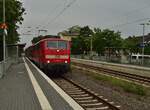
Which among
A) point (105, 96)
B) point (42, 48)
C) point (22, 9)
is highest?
point (22, 9)

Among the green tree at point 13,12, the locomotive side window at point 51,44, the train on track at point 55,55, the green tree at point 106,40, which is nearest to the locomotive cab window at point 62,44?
the train on track at point 55,55

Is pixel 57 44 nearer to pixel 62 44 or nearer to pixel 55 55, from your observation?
pixel 62 44

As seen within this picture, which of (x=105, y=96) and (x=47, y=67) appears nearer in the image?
(x=105, y=96)

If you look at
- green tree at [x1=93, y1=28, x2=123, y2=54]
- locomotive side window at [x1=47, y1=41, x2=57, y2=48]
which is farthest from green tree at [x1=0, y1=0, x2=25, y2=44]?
green tree at [x1=93, y1=28, x2=123, y2=54]

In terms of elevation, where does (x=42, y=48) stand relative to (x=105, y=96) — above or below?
above

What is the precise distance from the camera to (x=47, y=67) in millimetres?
27859

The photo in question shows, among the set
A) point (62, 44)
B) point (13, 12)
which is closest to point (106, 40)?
point (13, 12)

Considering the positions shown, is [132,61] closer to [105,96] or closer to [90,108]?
[105,96]

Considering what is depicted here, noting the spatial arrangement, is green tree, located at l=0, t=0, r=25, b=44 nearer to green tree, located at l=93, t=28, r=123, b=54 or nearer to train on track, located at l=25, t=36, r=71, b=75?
train on track, located at l=25, t=36, r=71, b=75

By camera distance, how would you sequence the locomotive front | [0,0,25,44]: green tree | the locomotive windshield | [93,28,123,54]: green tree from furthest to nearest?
[93,28,123,54]: green tree → [0,0,25,44]: green tree → the locomotive windshield → the locomotive front

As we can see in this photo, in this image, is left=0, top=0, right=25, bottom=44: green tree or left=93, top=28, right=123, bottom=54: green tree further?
left=93, top=28, right=123, bottom=54: green tree

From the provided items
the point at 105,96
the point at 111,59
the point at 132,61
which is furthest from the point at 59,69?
the point at 111,59

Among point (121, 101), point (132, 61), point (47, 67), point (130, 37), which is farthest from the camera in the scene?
point (130, 37)

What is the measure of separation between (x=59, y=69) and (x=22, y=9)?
19830mm
